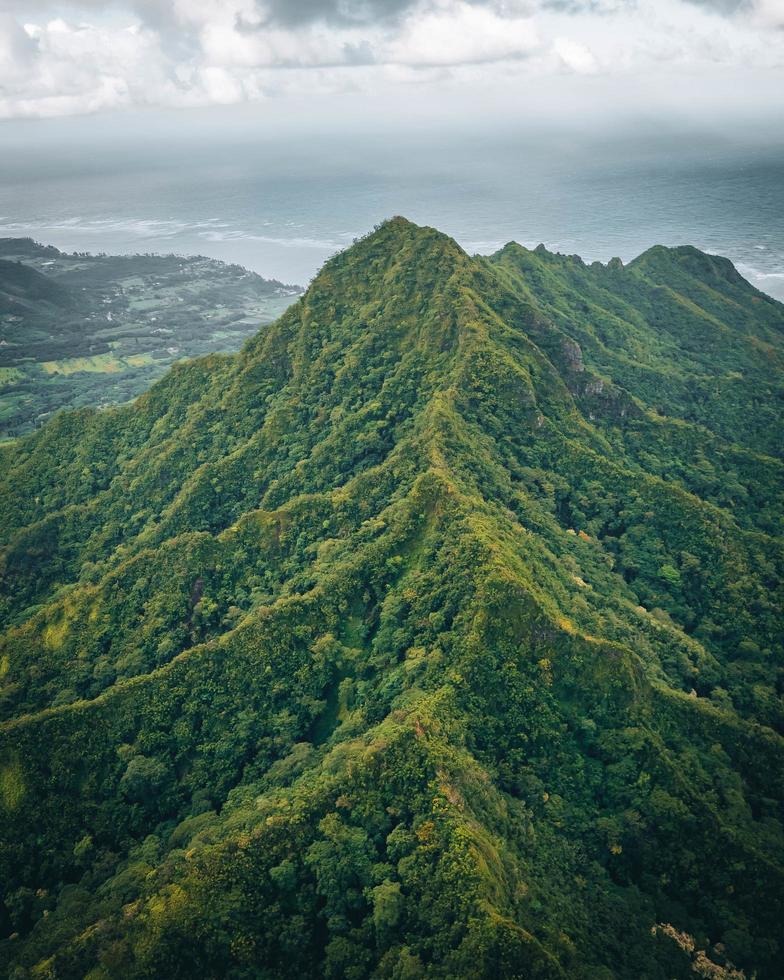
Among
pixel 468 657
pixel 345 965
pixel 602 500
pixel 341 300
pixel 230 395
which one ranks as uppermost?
pixel 341 300

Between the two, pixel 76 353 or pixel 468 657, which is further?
pixel 76 353

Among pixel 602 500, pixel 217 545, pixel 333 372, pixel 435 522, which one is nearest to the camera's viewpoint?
pixel 435 522

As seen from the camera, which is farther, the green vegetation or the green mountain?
the green vegetation

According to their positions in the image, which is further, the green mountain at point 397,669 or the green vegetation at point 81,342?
the green vegetation at point 81,342

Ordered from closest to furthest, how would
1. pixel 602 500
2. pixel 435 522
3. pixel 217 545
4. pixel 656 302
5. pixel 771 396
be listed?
pixel 435 522
pixel 217 545
pixel 602 500
pixel 771 396
pixel 656 302

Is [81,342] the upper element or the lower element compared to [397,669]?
upper

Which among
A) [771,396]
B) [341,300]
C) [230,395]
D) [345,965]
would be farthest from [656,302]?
[345,965]

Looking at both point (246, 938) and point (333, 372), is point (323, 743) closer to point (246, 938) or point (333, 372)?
point (246, 938)

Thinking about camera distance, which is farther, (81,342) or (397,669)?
(81,342)
